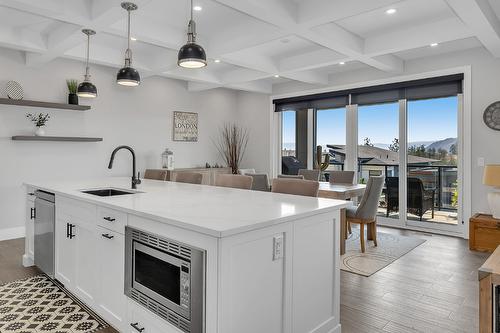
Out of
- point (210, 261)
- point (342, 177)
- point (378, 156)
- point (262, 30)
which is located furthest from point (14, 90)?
point (378, 156)

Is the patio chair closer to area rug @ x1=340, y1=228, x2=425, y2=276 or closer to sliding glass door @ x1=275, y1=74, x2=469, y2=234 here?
sliding glass door @ x1=275, y1=74, x2=469, y2=234

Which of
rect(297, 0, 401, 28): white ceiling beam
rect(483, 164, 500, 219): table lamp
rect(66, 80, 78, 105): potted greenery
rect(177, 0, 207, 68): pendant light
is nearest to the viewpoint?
rect(177, 0, 207, 68): pendant light

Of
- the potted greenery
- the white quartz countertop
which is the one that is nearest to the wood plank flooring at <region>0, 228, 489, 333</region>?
the white quartz countertop

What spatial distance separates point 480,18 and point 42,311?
14.5 ft

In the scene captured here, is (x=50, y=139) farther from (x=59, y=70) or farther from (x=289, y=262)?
(x=289, y=262)

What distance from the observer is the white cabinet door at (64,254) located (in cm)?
271

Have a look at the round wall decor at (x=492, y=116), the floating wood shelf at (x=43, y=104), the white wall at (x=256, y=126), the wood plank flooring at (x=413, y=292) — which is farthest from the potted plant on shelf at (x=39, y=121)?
the round wall decor at (x=492, y=116)

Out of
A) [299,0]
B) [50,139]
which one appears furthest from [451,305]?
[50,139]

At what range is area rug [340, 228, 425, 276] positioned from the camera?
3.62 metres

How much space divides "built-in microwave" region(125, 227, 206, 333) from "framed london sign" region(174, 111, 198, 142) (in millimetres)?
4745

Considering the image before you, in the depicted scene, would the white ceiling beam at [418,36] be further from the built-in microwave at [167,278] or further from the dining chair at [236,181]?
the built-in microwave at [167,278]

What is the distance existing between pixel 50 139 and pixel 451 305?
16.9ft

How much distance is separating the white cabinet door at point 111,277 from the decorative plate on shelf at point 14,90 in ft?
11.0

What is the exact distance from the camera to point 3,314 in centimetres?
256
